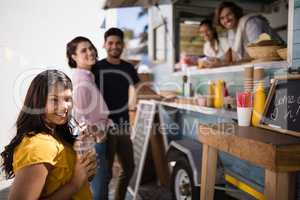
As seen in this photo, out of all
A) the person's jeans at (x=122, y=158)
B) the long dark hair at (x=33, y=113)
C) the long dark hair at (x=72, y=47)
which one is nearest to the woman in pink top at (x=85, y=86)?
the long dark hair at (x=72, y=47)

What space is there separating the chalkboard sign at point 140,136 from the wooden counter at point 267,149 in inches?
60.4

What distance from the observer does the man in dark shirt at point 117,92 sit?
154 centimetres

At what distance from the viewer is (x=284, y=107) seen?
4.80ft

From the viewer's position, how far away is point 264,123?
1562mm

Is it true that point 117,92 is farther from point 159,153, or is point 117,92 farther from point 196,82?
point 159,153

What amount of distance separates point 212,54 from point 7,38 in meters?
2.24

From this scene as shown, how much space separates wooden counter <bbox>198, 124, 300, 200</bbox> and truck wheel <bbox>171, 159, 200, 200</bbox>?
0.79m

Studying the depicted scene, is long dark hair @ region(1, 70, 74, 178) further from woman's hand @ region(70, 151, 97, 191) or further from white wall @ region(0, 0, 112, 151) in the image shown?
woman's hand @ region(70, 151, 97, 191)

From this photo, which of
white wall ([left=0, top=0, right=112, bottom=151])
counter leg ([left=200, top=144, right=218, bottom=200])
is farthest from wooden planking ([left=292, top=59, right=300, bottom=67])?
white wall ([left=0, top=0, right=112, bottom=151])

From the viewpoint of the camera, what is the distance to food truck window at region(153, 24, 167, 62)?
3655mm

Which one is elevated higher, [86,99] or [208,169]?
[86,99]

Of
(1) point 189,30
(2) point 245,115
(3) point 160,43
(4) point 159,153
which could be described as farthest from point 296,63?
(3) point 160,43

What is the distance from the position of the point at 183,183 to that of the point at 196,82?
3.84ft

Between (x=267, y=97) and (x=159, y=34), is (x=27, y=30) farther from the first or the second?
(x=159, y=34)
